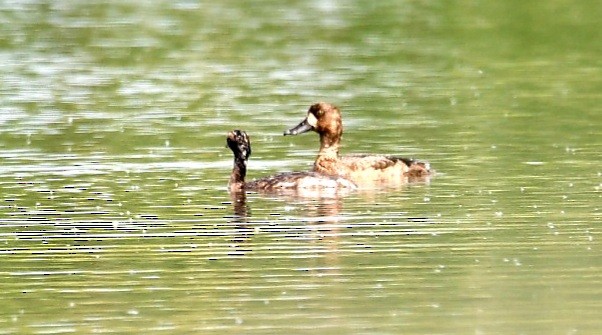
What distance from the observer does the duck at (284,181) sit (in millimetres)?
15930

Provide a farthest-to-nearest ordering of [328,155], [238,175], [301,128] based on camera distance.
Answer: [301,128] → [328,155] → [238,175]

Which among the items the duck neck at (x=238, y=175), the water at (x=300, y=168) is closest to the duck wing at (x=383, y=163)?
the water at (x=300, y=168)

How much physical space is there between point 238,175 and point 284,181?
0.58 meters

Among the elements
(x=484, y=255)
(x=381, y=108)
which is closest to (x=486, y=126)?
(x=381, y=108)

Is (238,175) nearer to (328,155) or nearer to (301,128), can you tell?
(328,155)

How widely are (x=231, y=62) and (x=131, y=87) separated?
12.3 feet

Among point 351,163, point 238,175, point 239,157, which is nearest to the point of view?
point 238,175

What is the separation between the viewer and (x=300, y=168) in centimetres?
1788

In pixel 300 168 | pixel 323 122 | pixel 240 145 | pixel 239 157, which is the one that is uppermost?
pixel 323 122

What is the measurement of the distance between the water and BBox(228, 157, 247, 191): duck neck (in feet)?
0.37

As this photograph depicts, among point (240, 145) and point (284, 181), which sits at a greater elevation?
point (240, 145)

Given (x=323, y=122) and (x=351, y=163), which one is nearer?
(x=351, y=163)

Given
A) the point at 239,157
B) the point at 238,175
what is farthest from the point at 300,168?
the point at 238,175

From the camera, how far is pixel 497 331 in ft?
31.7
